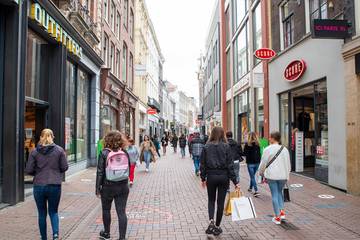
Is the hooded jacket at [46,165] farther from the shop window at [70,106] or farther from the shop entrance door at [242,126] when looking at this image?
the shop entrance door at [242,126]

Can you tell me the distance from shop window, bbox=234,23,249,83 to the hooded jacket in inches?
715

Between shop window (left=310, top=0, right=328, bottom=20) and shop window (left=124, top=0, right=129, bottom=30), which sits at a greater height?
shop window (left=124, top=0, right=129, bottom=30)

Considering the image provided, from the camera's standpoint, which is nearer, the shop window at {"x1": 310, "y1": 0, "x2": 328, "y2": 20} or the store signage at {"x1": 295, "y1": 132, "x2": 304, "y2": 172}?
the shop window at {"x1": 310, "y1": 0, "x2": 328, "y2": 20}

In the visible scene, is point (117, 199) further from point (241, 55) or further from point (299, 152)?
point (241, 55)

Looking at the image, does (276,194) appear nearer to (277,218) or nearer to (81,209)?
(277,218)

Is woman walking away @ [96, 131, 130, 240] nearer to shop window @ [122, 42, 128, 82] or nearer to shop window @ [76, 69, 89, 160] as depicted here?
shop window @ [76, 69, 89, 160]

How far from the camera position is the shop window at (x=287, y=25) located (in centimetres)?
1452

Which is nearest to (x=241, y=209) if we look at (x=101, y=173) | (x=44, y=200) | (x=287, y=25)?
(x=101, y=173)

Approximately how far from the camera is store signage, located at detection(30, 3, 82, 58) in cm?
966

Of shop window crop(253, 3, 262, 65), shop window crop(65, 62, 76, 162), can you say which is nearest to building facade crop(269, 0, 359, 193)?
shop window crop(253, 3, 262, 65)

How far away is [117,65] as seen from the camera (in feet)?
82.9

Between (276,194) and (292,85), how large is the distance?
8.07 m

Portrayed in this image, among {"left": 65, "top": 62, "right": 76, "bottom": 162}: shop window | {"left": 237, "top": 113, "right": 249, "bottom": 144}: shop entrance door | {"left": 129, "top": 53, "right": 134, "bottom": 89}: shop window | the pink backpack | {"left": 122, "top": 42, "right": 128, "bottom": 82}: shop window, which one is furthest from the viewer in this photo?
{"left": 129, "top": 53, "right": 134, "bottom": 89}: shop window

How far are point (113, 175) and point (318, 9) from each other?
9.50 metres
